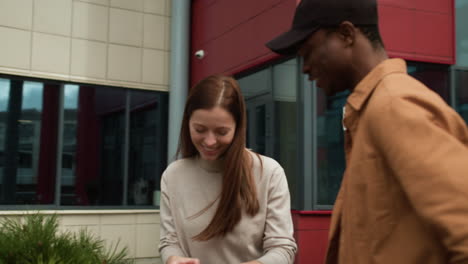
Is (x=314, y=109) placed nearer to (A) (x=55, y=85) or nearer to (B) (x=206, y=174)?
(A) (x=55, y=85)

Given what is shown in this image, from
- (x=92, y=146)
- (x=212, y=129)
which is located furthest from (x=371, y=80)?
(x=92, y=146)

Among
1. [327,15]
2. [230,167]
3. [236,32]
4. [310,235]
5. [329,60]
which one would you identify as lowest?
[310,235]

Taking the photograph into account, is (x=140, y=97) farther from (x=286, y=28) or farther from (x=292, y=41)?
(x=292, y=41)

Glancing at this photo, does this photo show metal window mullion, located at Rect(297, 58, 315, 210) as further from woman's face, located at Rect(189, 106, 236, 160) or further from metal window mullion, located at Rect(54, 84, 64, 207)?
woman's face, located at Rect(189, 106, 236, 160)

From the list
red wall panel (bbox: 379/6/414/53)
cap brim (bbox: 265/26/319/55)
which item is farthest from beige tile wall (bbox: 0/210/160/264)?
cap brim (bbox: 265/26/319/55)

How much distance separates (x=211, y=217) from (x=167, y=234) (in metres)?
0.19

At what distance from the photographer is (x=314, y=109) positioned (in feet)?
23.0

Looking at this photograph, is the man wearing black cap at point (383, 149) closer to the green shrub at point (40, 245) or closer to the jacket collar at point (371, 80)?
the jacket collar at point (371, 80)

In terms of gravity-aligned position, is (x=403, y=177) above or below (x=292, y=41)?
below

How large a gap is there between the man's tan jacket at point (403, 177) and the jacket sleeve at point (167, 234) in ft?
3.12

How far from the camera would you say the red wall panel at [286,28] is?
7148 mm

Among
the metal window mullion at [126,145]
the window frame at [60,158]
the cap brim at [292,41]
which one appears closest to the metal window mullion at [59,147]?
the window frame at [60,158]

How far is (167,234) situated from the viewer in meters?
2.13

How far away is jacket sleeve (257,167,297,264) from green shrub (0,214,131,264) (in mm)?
1438
